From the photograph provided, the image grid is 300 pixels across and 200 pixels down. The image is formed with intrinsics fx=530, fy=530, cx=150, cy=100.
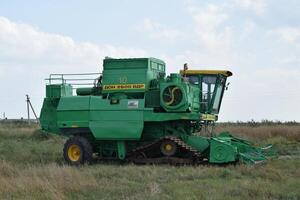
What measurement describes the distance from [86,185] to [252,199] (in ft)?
11.7

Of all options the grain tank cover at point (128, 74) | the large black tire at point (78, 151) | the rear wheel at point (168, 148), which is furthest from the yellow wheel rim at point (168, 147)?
the large black tire at point (78, 151)

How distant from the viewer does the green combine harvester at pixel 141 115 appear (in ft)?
53.7

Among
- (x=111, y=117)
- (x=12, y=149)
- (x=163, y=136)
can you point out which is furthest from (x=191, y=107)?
(x=12, y=149)

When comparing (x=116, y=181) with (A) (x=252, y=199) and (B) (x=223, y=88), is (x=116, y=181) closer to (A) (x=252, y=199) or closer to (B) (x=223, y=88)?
(A) (x=252, y=199)

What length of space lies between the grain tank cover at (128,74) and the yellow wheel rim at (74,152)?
2.06 meters

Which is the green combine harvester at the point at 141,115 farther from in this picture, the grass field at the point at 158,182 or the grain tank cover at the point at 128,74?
the grass field at the point at 158,182

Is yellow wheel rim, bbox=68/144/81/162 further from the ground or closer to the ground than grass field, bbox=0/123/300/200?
further from the ground

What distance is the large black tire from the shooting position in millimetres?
16875

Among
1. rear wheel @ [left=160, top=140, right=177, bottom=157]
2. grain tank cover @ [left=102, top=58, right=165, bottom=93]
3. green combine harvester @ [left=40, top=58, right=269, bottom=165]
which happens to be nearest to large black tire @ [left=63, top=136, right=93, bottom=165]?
green combine harvester @ [left=40, top=58, right=269, bottom=165]

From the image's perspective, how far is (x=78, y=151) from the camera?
17062 millimetres

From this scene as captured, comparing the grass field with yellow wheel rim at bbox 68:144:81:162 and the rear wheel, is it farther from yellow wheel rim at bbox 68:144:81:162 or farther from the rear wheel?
yellow wheel rim at bbox 68:144:81:162

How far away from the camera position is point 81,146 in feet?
55.7

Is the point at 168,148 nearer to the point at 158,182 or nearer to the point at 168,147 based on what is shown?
the point at 168,147

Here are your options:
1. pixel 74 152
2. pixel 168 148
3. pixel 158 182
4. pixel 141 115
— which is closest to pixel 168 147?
pixel 168 148
